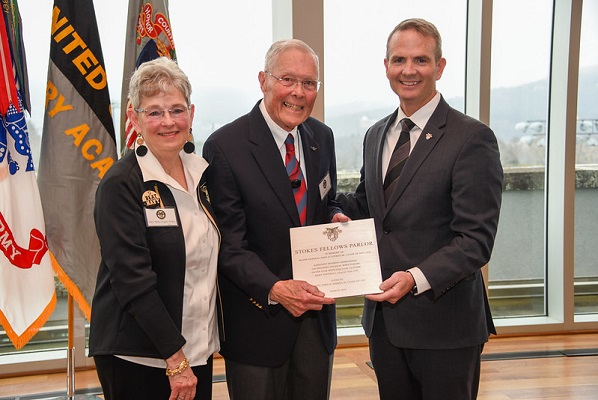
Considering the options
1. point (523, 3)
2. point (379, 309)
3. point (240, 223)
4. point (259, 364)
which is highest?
point (523, 3)

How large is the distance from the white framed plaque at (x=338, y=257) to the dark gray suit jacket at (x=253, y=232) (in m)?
0.08

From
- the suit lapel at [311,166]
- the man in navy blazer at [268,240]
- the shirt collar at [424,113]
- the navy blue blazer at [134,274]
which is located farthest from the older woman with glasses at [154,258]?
the shirt collar at [424,113]

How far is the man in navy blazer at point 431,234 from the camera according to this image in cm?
213

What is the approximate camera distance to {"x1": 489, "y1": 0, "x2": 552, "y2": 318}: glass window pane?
199 inches

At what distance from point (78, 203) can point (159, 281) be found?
152 centimetres

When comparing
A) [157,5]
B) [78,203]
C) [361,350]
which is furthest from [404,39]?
[361,350]

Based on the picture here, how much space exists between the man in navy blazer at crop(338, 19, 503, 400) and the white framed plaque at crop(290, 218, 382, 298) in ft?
0.22

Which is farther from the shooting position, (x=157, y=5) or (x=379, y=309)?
(x=157, y=5)

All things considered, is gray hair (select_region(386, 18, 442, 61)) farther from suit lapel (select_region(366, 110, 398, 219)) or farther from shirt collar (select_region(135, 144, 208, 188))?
shirt collar (select_region(135, 144, 208, 188))

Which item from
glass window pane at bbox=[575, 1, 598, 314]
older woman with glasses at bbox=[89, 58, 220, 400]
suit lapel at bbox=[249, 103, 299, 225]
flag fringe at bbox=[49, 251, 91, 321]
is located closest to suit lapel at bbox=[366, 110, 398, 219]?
suit lapel at bbox=[249, 103, 299, 225]

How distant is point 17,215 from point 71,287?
1.60ft

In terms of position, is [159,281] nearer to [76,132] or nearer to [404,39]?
[404,39]

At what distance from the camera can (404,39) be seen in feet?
7.41

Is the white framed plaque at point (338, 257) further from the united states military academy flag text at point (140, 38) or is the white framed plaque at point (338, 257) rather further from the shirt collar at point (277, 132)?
the united states military academy flag text at point (140, 38)
